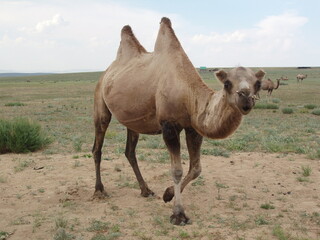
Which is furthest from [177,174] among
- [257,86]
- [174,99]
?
[257,86]

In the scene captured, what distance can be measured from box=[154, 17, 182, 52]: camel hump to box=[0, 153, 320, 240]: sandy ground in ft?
8.43

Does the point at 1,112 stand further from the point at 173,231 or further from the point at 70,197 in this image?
the point at 173,231

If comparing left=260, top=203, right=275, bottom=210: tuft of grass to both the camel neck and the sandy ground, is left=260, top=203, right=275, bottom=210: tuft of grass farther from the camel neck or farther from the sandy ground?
the camel neck

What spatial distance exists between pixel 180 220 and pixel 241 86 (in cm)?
228

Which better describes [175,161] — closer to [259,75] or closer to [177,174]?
[177,174]

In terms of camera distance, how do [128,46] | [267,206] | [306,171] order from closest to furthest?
[267,206]
[128,46]
[306,171]

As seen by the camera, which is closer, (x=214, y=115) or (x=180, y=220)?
(x=214, y=115)

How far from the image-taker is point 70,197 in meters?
6.54

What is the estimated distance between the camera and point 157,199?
6395mm

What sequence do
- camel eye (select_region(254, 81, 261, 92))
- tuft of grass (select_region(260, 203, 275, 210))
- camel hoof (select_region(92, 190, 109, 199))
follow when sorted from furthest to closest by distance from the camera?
camel hoof (select_region(92, 190, 109, 199)) < tuft of grass (select_region(260, 203, 275, 210)) < camel eye (select_region(254, 81, 261, 92))

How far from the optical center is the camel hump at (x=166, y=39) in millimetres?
5602

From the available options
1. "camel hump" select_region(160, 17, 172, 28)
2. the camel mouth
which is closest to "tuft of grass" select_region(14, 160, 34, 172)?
"camel hump" select_region(160, 17, 172, 28)

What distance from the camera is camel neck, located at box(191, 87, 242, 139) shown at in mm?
4172

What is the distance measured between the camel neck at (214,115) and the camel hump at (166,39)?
104cm
